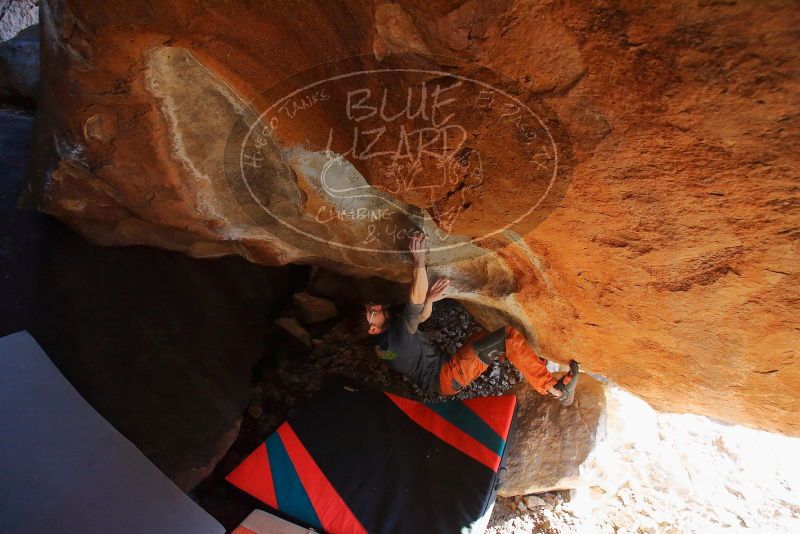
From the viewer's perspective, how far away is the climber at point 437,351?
6.36 feet

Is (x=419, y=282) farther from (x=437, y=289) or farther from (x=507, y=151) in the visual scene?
(x=507, y=151)

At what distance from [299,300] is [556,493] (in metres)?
1.66

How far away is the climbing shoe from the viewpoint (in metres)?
1.96

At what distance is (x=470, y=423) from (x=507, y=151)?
4.70 ft

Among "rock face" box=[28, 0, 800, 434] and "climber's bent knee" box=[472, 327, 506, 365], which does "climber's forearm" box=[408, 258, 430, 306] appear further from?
"climber's bent knee" box=[472, 327, 506, 365]

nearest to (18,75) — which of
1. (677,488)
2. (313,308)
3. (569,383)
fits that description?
(313,308)

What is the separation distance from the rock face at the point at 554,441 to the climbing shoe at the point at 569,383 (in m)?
0.19

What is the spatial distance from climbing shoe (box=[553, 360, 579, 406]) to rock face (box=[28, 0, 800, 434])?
6cm

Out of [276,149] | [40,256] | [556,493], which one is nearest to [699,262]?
[276,149]

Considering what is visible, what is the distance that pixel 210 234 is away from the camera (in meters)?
1.90

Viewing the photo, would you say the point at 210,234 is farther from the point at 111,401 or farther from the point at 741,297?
the point at 741,297

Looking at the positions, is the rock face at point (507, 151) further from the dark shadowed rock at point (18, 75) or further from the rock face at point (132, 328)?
the dark shadowed rock at point (18, 75)

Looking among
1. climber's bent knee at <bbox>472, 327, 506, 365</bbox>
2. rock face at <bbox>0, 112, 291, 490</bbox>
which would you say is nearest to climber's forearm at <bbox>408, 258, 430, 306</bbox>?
climber's bent knee at <bbox>472, 327, 506, 365</bbox>

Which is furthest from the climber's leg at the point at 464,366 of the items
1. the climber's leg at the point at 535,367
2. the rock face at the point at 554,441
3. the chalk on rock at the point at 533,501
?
the chalk on rock at the point at 533,501
